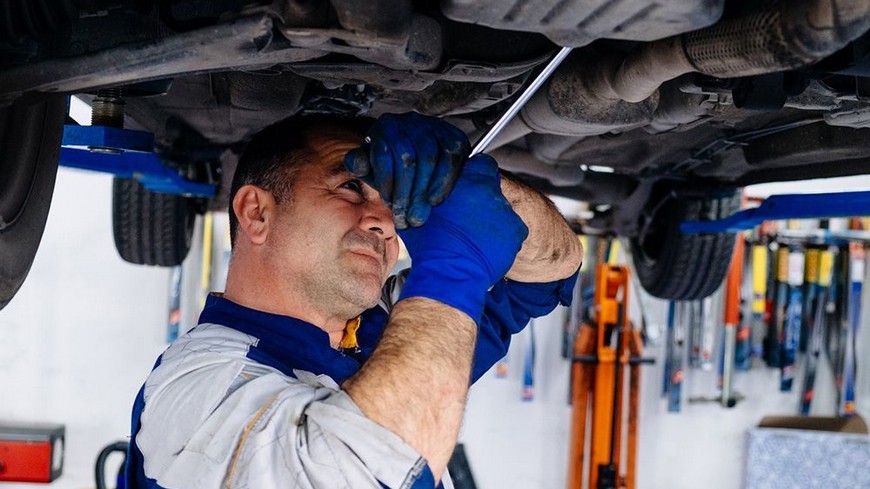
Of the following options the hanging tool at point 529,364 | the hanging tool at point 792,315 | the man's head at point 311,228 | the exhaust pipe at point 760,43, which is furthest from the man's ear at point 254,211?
the hanging tool at point 792,315

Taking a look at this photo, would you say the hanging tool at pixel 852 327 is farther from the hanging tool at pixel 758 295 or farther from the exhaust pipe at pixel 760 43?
the exhaust pipe at pixel 760 43

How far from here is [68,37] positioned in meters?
1.20

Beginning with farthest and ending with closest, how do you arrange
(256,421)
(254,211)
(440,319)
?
(254,211) → (440,319) → (256,421)

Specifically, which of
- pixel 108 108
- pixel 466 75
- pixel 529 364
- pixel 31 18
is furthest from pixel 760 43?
pixel 529 364

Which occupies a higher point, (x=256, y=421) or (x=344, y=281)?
(x=344, y=281)

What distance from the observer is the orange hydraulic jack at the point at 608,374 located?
4117mm

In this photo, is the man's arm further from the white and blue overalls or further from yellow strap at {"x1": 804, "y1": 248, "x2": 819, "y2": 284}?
yellow strap at {"x1": 804, "y1": 248, "x2": 819, "y2": 284}

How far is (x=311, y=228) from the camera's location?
4.68 feet

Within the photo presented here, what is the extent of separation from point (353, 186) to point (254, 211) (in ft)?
0.61

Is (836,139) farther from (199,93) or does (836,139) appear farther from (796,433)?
(796,433)

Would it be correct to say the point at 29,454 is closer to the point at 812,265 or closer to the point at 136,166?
the point at 136,166

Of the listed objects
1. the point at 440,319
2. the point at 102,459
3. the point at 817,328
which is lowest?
the point at 102,459

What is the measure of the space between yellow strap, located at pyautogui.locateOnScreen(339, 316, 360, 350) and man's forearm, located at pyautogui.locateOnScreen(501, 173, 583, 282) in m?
0.31

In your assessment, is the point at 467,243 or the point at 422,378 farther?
the point at 467,243
